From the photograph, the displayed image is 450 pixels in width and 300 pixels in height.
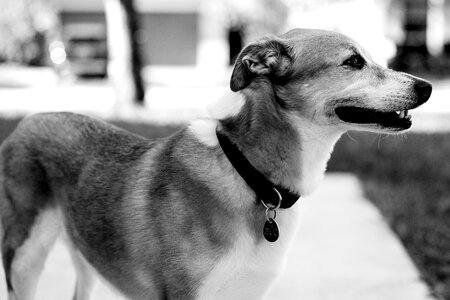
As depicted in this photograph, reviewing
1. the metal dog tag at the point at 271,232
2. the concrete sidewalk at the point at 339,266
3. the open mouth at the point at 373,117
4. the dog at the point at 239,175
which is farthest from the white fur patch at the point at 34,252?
the open mouth at the point at 373,117

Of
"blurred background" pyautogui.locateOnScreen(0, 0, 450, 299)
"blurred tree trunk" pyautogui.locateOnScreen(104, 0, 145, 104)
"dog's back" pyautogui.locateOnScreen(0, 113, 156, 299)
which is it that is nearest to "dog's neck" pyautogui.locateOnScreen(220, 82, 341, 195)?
"blurred background" pyautogui.locateOnScreen(0, 0, 450, 299)

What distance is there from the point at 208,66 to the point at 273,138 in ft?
77.7

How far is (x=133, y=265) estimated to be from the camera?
338cm

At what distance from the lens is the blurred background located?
741 centimetres

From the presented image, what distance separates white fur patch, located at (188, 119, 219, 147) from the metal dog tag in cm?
46

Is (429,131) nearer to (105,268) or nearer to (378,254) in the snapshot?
(378,254)

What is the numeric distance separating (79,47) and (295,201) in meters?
24.4

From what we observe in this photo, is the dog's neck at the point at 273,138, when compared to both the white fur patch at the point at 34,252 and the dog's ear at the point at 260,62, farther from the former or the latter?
the white fur patch at the point at 34,252

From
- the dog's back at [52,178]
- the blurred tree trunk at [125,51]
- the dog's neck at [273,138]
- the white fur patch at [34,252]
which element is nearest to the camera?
the dog's neck at [273,138]

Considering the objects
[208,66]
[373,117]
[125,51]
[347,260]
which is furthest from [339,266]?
[208,66]

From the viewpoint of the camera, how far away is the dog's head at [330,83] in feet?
10.8

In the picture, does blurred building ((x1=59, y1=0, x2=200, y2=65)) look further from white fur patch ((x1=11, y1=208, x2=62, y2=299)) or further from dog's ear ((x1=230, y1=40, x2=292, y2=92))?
dog's ear ((x1=230, y1=40, x2=292, y2=92))

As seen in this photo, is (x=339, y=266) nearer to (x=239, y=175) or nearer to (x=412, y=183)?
(x=239, y=175)

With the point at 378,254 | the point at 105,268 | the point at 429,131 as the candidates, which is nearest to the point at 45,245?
the point at 105,268
